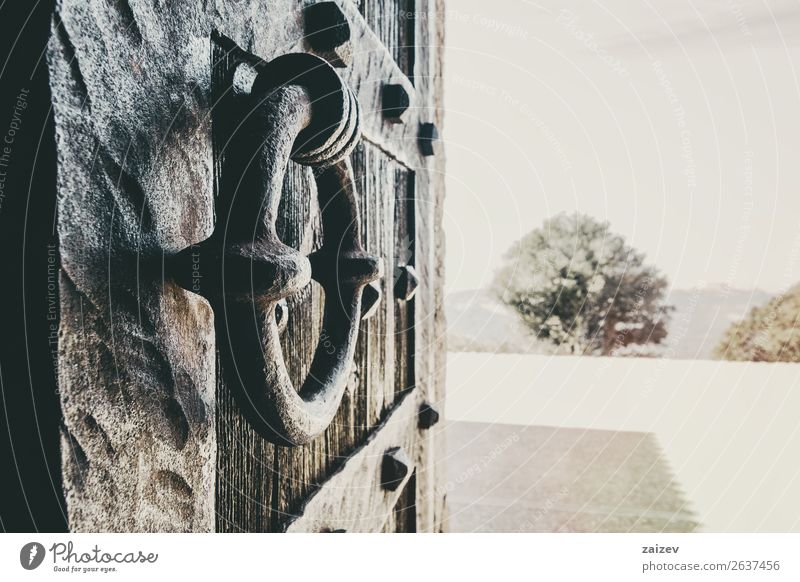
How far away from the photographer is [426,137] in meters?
1.11

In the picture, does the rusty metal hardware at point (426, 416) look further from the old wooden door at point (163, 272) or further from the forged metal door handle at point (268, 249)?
the forged metal door handle at point (268, 249)

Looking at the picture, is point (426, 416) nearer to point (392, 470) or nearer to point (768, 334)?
point (392, 470)

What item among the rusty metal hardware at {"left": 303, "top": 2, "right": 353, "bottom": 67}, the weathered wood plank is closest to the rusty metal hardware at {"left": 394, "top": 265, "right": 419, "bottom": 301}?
the weathered wood plank

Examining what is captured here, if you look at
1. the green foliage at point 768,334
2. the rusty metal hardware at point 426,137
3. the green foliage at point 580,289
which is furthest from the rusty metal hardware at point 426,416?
the green foliage at point 580,289

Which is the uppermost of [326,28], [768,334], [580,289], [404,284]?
[326,28]

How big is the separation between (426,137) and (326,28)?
1.87 ft

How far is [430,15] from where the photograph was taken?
4.04 ft

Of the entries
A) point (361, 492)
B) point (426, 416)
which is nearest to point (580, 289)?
Result: point (426, 416)

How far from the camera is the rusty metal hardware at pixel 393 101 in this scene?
0.85 m
